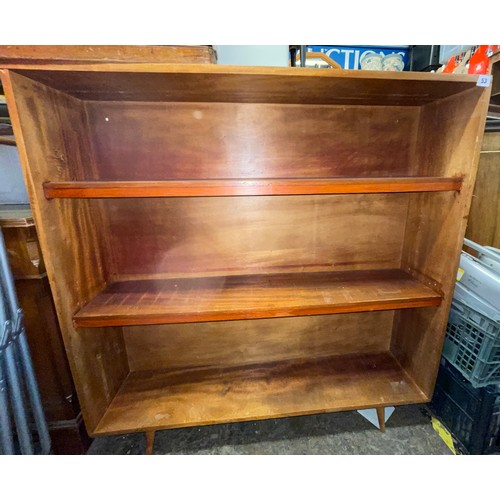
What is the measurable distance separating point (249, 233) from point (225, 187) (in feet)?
1.25

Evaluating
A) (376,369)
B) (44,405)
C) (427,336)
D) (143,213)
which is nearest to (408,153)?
(427,336)

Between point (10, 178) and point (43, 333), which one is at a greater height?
point (10, 178)

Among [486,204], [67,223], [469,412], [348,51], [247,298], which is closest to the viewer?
[67,223]

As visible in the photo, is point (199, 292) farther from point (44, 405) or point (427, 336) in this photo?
point (427, 336)

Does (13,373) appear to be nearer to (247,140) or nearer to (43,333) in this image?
(43,333)

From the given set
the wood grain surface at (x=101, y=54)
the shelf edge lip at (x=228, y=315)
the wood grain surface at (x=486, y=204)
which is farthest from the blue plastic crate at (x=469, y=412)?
the wood grain surface at (x=101, y=54)

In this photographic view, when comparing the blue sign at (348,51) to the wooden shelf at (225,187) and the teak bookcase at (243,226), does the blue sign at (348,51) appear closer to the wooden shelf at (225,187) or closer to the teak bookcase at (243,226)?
the teak bookcase at (243,226)

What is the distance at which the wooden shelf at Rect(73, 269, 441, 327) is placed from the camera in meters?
0.94

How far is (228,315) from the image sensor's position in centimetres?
95

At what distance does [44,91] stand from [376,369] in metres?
1.82

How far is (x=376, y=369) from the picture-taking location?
1.29 meters

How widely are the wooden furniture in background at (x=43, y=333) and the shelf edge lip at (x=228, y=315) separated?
30 cm

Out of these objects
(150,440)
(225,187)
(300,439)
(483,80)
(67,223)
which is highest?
(483,80)

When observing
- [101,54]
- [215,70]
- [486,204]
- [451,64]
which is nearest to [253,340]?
[215,70]
